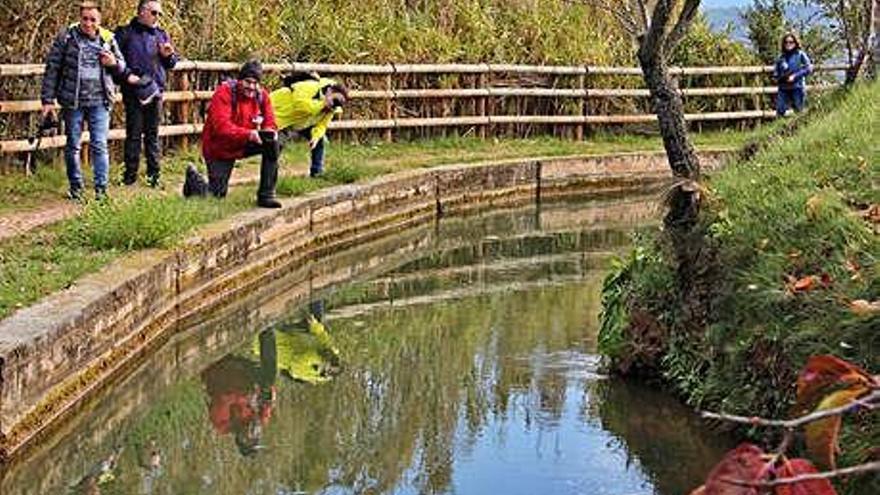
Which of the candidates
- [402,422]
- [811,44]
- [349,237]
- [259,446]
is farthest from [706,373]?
[811,44]

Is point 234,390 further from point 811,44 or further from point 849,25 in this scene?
point 811,44

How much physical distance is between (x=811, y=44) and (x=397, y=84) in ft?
29.2

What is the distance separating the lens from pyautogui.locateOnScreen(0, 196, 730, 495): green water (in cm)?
680

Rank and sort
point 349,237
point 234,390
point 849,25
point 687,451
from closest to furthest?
1. point 687,451
2. point 234,390
3. point 349,237
4. point 849,25

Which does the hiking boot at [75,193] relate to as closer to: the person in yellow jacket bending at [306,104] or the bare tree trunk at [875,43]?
the person in yellow jacket bending at [306,104]

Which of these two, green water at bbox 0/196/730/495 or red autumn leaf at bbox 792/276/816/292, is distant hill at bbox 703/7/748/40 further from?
red autumn leaf at bbox 792/276/816/292

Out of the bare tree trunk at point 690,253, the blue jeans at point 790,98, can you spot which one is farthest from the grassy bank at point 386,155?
the bare tree trunk at point 690,253

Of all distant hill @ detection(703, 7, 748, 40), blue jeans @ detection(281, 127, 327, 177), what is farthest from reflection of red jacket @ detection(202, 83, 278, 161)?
distant hill @ detection(703, 7, 748, 40)

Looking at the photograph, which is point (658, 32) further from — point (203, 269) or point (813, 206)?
point (203, 269)

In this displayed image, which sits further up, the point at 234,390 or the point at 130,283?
the point at 130,283

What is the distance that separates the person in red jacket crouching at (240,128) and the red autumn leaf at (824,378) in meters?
9.52

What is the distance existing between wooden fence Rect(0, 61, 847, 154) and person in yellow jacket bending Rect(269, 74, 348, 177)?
1625 millimetres

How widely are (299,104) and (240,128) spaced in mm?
1469

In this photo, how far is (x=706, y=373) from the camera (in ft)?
24.3
